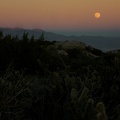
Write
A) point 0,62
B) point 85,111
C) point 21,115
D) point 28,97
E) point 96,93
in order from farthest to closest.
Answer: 1. point 0,62
2. point 96,93
3. point 28,97
4. point 21,115
5. point 85,111

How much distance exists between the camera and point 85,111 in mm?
4977

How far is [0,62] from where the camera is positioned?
944 centimetres

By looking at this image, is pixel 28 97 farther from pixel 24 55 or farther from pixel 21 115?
pixel 24 55

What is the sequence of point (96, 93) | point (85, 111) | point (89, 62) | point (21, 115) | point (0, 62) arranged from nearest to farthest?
1. point (85, 111)
2. point (21, 115)
3. point (96, 93)
4. point (0, 62)
5. point (89, 62)

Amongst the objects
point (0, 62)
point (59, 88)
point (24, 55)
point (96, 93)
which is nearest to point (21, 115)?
point (59, 88)

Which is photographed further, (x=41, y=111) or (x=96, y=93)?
(x=96, y=93)

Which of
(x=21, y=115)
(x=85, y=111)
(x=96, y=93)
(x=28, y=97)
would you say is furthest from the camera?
(x=96, y=93)

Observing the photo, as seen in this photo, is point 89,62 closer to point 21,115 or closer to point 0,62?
point 0,62

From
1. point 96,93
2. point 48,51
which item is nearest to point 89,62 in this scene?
point 48,51

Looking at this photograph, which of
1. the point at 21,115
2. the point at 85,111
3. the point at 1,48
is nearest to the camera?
the point at 85,111

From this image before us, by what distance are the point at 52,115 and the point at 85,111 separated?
867 mm

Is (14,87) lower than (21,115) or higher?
higher

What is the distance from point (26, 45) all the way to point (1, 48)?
0.88 meters

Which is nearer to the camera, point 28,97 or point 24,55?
point 28,97
